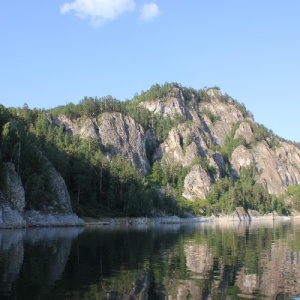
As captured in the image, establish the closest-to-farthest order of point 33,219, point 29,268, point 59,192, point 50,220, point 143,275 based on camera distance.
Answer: point 143,275
point 29,268
point 33,219
point 50,220
point 59,192

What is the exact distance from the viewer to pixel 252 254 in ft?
140

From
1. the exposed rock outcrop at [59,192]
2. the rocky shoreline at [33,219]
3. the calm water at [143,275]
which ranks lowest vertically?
the calm water at [143,275]

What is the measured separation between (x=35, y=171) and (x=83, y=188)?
102ft

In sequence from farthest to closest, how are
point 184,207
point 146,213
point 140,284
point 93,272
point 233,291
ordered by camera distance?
point 184,207 < point 146,213 < point 93,272 < point 140,284 < point 233,291

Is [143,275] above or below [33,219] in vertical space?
below

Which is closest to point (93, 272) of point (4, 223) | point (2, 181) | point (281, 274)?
point (281, 274)

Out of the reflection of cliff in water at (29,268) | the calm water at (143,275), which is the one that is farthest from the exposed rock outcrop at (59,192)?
the calm water at (143,275)

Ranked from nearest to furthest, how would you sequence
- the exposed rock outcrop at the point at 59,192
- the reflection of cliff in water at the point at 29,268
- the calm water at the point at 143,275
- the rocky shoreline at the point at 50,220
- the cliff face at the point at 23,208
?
the calm water at the point at 143,275 < the reflection of cliff in water at the point at 29,268 < the rocky shoreline at the point at 50,220 < the cliff face at the point at 23,208 < the exposed rock outcrop at the point at 59,192

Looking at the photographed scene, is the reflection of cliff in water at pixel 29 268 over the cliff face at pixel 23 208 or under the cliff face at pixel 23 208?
under

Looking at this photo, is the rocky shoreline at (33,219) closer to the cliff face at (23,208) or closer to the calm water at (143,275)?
the cliff face at (23,208)

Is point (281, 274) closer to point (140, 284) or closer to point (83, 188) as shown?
point (140, 284)

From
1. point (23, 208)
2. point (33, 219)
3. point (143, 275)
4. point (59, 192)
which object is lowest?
point (143, 275)

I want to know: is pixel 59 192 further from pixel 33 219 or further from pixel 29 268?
pixel 29 268

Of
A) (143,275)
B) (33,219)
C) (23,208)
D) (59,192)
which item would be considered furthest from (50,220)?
(143,275)
